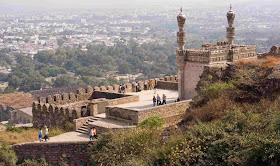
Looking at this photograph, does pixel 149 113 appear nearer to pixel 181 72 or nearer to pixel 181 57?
pixel 181 72

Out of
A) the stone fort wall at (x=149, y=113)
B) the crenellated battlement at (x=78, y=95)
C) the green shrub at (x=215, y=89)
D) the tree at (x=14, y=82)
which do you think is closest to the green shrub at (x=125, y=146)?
the stone fort wall at (x=149, y=113)

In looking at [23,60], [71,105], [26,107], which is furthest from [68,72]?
[71,105]

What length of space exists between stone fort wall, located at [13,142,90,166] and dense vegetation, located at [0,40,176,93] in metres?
69.1

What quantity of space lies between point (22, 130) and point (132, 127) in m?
5.53

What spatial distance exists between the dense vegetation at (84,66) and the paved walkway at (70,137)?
68.0m

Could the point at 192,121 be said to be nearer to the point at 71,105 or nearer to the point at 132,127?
the point at 132,127

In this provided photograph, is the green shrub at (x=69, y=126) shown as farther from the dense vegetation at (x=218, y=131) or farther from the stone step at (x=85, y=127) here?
the dense vegetation at (x=218, y=131)

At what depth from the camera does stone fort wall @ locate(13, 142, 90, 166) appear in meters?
14.3

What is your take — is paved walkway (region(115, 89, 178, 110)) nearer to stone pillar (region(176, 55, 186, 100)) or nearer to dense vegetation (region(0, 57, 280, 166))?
stone pillar (region(176, 55, 186, 100))

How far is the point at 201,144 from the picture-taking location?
11141mm

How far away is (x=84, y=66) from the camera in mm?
117312

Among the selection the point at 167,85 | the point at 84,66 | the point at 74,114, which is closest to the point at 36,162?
the point at 74,114

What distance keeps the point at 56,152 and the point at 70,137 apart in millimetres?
1071

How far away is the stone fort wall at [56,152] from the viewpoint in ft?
46.8
